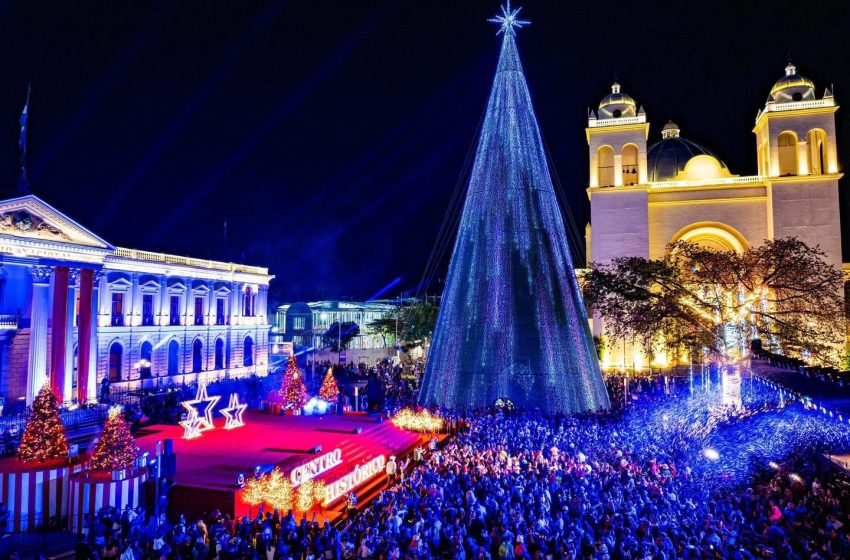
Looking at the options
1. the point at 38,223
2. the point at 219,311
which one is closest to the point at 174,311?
the point at 219,311

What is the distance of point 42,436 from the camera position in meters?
13.6

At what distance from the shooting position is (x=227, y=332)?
140 ft

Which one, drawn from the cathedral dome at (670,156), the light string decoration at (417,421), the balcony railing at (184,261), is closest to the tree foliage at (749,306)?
the light string decoration at (417,421)

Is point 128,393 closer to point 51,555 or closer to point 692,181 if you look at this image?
point 51,555

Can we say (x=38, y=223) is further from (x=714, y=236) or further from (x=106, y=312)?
(x=714, y=236)

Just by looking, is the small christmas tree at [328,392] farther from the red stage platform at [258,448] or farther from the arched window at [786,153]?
the arched window at [786,153]

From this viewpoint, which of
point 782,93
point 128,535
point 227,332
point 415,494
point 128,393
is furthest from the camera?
point 227,332

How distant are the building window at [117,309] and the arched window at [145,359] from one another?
7.75 feet

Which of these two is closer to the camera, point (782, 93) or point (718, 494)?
point (718, 494)

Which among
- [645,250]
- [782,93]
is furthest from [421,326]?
[782,93]

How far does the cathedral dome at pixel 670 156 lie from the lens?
145 ft

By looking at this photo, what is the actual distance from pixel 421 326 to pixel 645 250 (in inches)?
738

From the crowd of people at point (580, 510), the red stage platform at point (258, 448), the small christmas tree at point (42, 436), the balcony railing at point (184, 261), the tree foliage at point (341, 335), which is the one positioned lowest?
the red stage platform at point (258, 448)

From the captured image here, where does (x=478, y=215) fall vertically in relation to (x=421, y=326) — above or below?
above
